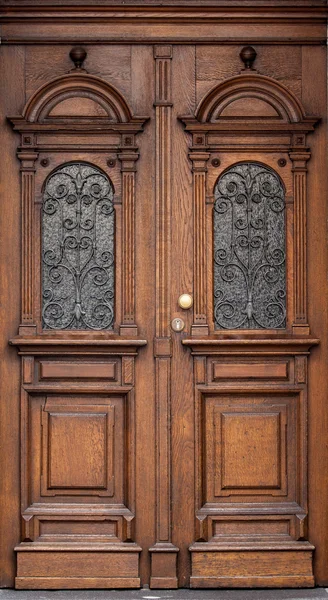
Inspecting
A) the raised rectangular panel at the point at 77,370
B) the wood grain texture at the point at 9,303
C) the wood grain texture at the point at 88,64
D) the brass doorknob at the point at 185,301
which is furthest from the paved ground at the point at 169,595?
the wood grain texture at the point at 88,64

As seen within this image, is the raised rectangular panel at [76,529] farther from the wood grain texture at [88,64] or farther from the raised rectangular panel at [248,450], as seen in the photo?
the wood grain texture at [88,64]

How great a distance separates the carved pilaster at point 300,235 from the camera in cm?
527

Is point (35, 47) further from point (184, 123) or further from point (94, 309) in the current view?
point (94, 309)

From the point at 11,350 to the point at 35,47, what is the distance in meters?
1.58

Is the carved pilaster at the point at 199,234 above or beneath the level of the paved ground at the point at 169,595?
above

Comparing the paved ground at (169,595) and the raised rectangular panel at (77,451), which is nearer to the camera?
the paved ground at (169,595)

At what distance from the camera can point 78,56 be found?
17.1 feet

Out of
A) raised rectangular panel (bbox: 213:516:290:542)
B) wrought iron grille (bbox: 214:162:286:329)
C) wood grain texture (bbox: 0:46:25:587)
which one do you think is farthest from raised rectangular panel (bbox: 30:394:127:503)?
wrought iron grille (bbox: 214:162:286:329)

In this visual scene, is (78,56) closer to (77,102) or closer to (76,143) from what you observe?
(77,102)

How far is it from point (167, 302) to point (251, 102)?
44.6 inches

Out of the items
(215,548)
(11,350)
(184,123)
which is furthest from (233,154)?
(215,548)

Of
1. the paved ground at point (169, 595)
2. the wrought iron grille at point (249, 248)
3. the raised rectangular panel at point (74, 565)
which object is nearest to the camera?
the paved ground at point (169, 595)

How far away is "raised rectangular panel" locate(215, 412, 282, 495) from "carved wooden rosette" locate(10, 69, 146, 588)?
1.54 feet

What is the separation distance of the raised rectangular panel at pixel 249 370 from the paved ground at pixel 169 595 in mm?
1088
